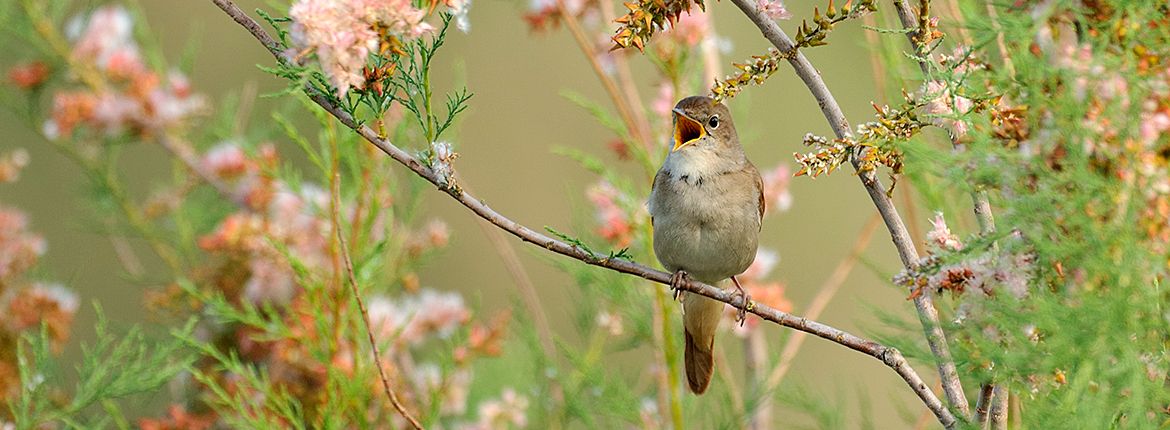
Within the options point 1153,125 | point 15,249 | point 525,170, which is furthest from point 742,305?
point 525,170

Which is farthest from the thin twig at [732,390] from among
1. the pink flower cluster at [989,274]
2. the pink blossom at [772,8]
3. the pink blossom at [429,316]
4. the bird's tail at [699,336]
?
the pink flower cluster at [989,274]

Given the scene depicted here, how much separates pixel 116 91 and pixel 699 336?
5.69 feet

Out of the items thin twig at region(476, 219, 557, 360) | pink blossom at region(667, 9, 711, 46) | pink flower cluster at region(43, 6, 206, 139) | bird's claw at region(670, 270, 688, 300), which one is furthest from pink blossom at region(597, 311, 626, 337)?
pink flower cluster at region(43, 6, 206, 139)

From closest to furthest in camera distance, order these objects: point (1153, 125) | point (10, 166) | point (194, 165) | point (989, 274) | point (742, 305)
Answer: point (1153, 125)
point (989, 274)
point (742, 305)
point (10, 166)
point (194, 165)

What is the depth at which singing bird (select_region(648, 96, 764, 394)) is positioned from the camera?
2.38 m

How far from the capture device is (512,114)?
5.85m

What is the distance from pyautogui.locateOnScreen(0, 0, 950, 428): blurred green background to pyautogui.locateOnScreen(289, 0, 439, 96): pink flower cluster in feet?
10.5

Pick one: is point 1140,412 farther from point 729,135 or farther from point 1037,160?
point 729,135

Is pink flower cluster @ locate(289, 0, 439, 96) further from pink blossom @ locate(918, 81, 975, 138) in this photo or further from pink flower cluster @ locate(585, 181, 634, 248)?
pink flower cluster @ locate(585, 181, 634, 248)

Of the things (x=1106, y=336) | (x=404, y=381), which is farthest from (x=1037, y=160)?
(x=404, y=381)

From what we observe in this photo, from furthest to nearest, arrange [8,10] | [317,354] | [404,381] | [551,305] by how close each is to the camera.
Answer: [551,305] < [8,10] < [404,381] < [317,354]

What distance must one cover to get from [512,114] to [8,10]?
3.07m

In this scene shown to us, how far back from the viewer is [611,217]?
8.84 ft

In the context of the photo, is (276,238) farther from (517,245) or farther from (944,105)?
(517,245)
